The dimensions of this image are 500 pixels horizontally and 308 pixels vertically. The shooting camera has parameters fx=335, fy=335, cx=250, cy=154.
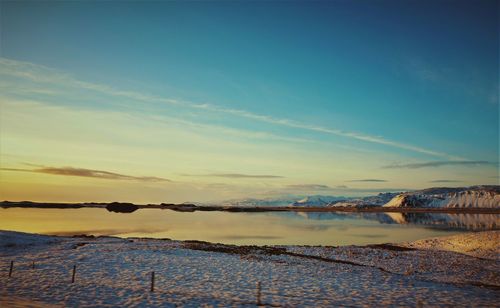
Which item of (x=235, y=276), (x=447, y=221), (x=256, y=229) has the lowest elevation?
(x=256, y=229)

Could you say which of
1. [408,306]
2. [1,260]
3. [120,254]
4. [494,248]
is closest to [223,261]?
[120,254]

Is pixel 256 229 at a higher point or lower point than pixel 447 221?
lower

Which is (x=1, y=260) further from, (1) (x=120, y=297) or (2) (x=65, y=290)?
(1) (x=120, y=297)

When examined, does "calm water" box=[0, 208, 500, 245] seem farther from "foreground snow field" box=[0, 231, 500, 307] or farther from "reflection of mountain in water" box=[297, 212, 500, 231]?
"foreground snow field" box=[0, 231, 500, 307]

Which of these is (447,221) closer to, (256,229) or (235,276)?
(256,229)

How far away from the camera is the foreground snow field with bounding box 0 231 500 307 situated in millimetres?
20750

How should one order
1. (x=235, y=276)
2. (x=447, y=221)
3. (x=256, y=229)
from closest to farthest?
(x=235, y=276), (x=256, y=229), (x=447, y=221)

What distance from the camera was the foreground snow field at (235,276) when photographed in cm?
2075

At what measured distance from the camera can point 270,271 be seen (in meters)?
29.7

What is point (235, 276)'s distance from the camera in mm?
27438

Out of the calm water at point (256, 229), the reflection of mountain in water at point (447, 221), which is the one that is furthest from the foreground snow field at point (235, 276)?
the reflection of mountain in water at point (447, 221)

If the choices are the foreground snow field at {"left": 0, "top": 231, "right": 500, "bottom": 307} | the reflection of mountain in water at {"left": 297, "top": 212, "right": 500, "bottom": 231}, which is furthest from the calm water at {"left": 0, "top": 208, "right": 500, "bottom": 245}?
the foreground snow field at {"left": 0, "top": 231, "right": 500, "bottom": 307}

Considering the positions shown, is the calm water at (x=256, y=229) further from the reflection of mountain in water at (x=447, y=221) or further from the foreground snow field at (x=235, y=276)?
the foreground snow field at (x=235, y=276)

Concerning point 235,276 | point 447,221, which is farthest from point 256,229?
point 447,221
